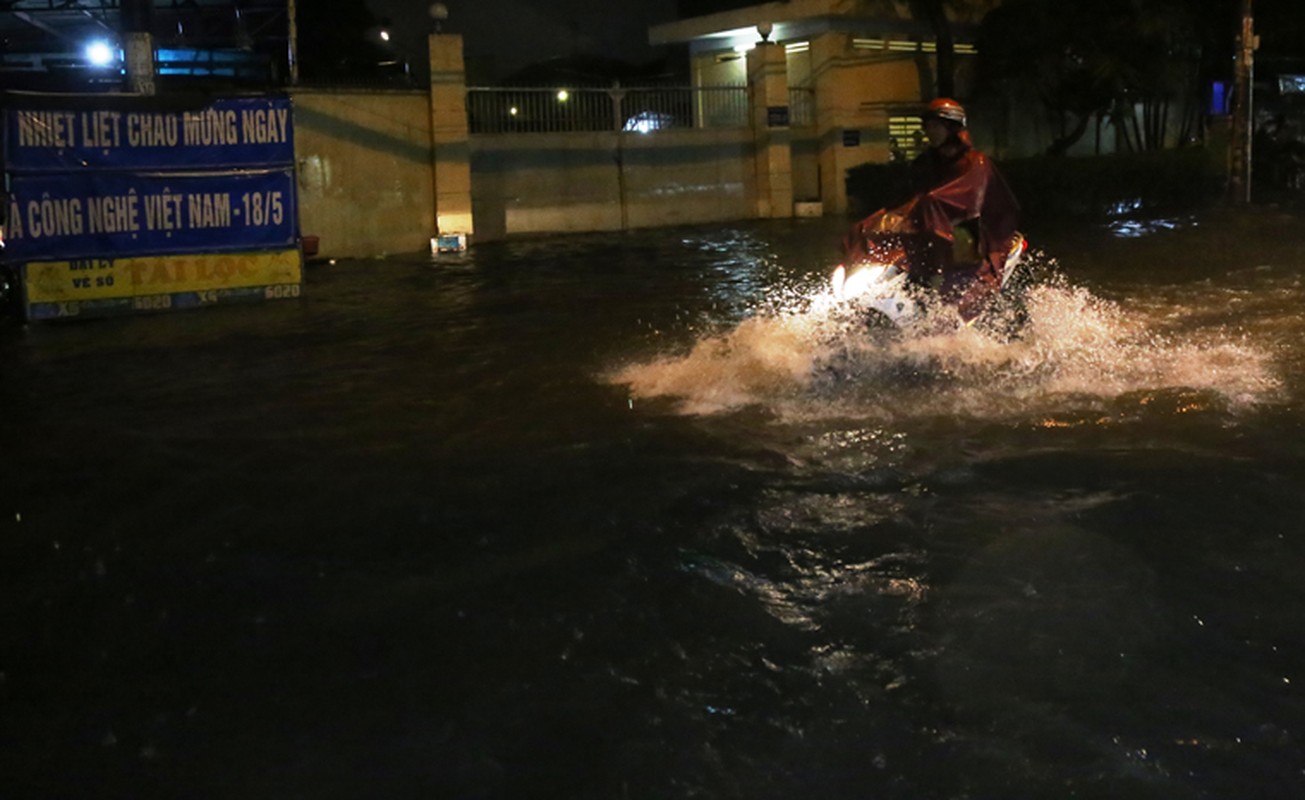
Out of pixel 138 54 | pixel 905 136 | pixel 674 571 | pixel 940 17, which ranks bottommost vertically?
pixel 674 571

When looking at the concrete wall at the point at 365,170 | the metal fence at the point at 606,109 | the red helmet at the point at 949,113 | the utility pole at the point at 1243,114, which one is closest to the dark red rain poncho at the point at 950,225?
the red helmet at the point at 949,113

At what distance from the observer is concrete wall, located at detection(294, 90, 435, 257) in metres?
20.6

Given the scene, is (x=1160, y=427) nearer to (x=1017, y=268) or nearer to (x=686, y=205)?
(x=1017, y=268)

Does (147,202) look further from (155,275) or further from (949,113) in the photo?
(949,113)

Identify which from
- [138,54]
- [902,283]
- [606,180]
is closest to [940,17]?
[606,180]

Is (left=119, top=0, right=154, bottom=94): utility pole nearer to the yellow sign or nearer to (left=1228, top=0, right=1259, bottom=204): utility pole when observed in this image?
the yellow sign

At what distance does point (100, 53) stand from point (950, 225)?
2686 cm

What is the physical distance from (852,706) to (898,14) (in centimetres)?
2716

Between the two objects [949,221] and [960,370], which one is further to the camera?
[960,370]

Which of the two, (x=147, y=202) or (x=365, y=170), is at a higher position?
(x=365, y=170)

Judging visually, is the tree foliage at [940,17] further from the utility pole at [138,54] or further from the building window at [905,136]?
the utility pole at [138,54]

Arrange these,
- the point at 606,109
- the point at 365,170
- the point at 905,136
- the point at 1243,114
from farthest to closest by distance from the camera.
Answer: the point at 905,136 < the point at 606,109 < the point at 1243,114 < the point at 365,170

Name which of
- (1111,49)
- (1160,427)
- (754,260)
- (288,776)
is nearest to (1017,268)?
(1160,427)

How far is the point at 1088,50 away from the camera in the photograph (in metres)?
26.7
